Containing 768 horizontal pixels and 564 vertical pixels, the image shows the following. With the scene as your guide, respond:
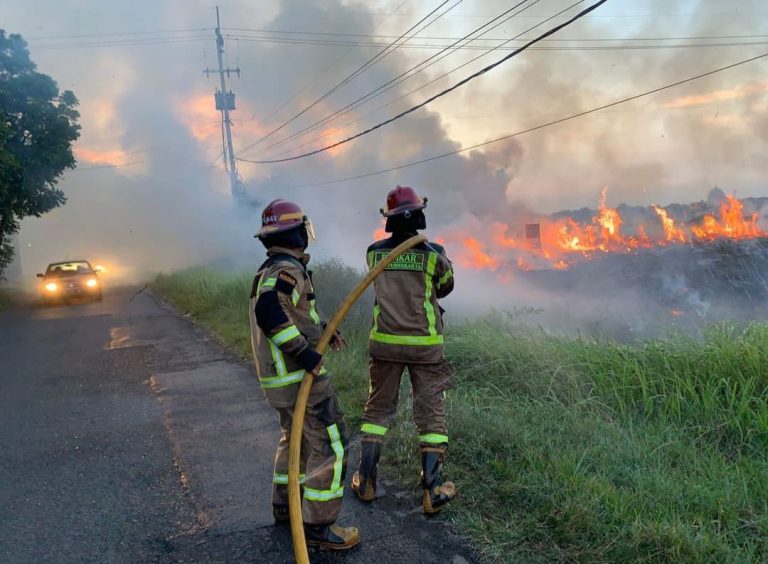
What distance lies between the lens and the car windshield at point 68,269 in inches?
697

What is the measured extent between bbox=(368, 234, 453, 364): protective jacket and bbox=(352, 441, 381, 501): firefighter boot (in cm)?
57

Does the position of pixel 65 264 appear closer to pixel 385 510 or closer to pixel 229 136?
pixel 229 136

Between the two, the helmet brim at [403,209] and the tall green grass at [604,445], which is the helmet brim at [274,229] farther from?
the tall green grass at [604,445]

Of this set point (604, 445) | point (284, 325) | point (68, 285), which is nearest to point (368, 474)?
point (284, 325)

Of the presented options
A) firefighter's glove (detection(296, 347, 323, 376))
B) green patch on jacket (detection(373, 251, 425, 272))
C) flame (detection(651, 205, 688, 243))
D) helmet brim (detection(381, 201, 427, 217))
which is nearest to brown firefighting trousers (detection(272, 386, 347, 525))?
firefighter's glove (detection(296, 347, 323, 376))

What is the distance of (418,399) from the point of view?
337cm

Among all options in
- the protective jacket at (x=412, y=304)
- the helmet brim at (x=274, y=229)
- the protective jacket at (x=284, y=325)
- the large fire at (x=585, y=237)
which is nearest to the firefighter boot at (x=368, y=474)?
the protective jacket at (x=412, y=304)

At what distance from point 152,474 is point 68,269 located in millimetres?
16741

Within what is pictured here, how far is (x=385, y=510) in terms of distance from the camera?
Result: 321cm

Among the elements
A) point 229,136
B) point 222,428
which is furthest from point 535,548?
point 229,136

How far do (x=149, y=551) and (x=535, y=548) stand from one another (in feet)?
6.61

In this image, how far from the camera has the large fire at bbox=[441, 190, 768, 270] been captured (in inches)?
1034

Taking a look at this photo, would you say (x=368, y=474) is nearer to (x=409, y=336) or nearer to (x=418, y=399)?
(x=418, y=399)

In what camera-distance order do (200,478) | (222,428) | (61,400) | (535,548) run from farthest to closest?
(61,400), (222,428), (200,478), (535,548)
